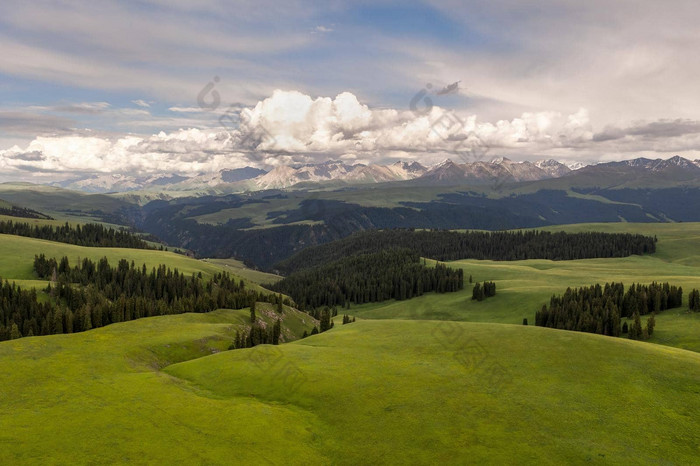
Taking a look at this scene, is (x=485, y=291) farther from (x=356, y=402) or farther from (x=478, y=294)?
(x=356, y=402)

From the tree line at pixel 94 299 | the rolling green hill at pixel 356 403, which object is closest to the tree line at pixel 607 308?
the rolling green hill at pixel 356 403

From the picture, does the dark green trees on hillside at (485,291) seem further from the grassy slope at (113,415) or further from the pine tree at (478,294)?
the grassy slope at (113,415)

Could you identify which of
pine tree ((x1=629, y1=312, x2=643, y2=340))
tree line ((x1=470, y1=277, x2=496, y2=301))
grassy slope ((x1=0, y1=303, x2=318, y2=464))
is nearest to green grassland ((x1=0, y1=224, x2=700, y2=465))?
grassy slope ((x1=0, y1=303, x2=318, y2=464))

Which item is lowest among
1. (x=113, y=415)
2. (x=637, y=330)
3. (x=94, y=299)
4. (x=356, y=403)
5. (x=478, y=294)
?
(x=478, y=294)

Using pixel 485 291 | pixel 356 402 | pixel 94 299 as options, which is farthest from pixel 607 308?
pixel 94 299

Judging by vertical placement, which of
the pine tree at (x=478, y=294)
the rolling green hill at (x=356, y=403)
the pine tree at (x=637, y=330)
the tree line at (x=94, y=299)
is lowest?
the pine tree at (x=478, y=294)

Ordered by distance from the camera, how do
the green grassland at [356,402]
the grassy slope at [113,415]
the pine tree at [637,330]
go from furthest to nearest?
the pine tree at [637,330], the green grassland at [356,402], the grassy slope at [113,415]
